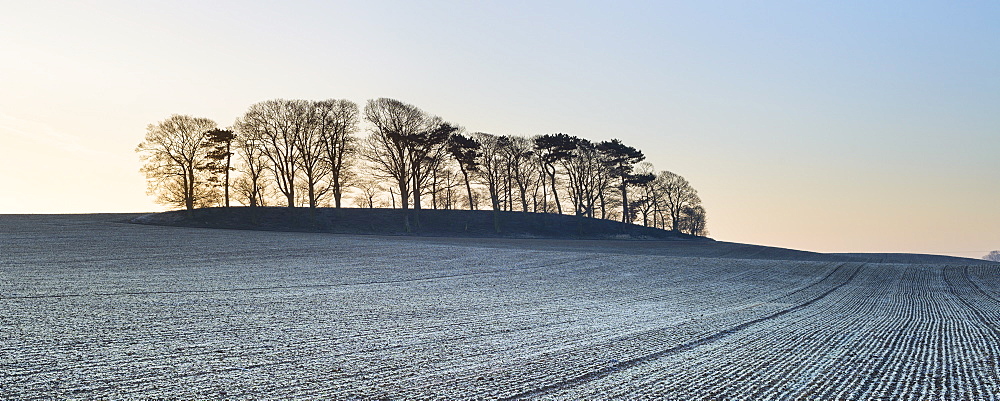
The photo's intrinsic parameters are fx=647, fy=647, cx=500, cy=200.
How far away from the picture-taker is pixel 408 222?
59.0m

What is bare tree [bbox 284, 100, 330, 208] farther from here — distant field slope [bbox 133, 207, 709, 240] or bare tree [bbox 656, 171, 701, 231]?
bare tree [bbox 656, 171, 701, 231]

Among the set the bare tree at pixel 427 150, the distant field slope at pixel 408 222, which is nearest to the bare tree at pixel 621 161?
the distant field slope at pixel 408 222

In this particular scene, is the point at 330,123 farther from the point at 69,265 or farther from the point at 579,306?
the point at 579,306

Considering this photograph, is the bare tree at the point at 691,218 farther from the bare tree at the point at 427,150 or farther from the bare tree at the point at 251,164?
the bare tree at the point at 251,164

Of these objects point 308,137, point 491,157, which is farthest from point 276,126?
point 491,157

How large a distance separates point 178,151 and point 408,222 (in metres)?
20.8

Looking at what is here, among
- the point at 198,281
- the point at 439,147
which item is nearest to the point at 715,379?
the point at 198,281

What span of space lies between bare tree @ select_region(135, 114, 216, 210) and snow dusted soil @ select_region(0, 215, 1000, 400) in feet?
117

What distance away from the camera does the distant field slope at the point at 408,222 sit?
178 ft

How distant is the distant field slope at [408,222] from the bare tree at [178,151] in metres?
3.61

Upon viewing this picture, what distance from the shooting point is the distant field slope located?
54.3m

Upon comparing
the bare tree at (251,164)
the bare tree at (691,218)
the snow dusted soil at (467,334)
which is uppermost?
the bare tree at (251,164)

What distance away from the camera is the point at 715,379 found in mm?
7410

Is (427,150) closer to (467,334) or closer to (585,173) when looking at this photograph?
(585,173)
